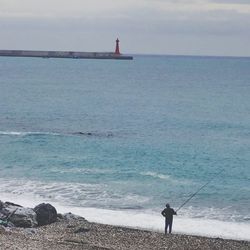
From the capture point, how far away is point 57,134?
1962 inches

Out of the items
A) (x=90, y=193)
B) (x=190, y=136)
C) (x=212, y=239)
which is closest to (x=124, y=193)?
(x=90, y=193)

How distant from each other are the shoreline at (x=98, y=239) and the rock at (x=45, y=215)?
0.89 ft

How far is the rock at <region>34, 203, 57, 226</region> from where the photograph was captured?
25.2 metres

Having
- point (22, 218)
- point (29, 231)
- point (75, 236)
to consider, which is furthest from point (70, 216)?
point (75, 236)

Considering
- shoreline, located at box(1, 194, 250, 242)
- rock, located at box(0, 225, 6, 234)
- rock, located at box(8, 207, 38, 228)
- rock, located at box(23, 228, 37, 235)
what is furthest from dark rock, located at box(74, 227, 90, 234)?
rock, located at box(0, 225, 6, 234)

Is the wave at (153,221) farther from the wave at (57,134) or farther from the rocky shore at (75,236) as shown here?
the wave at (57,134)

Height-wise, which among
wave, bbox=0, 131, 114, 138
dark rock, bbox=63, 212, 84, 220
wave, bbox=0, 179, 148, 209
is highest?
dark rock, bbox=63, 212, 84, 220

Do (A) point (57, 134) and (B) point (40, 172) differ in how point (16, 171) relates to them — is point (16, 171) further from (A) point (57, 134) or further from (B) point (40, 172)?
(A) point (57, 134)

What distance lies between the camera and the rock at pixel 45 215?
82.5 ft

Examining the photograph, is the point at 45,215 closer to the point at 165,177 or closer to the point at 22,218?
the point at 22,218

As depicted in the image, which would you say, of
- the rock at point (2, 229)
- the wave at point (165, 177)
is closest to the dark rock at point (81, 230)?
the rock at point (2, 229)

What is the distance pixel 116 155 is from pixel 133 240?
62.1 feet

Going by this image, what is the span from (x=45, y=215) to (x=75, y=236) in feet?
9.11

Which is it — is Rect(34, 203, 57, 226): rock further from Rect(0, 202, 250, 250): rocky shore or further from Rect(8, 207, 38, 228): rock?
Rect(8, 207, 38, 228): rock
